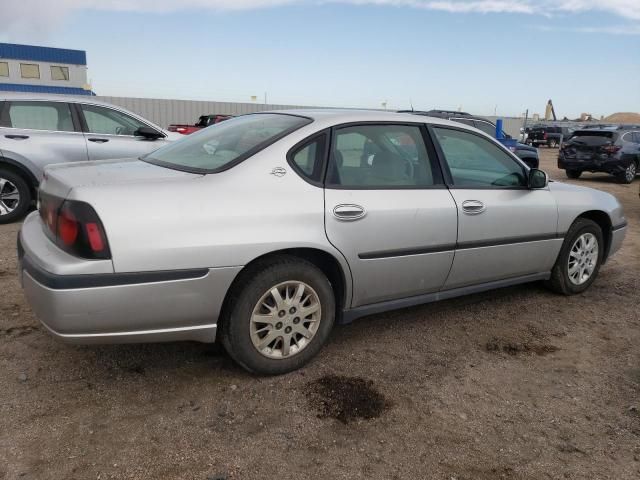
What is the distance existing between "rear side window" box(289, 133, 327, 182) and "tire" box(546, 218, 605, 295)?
242 centimetres

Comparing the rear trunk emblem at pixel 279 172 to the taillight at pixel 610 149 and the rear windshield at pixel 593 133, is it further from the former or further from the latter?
the rear windshield at pixel 593 133

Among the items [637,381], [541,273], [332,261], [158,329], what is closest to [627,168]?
[541,273]

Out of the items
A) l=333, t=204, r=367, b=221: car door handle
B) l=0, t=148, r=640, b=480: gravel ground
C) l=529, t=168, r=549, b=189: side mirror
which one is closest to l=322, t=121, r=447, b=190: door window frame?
A: l=333, t=204, r=367, b=221: car door handle

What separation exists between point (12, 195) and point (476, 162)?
5714 mm

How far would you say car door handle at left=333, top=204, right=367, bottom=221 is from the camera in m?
3.15

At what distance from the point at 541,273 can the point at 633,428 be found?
5.94ft

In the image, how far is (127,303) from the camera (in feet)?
8.57

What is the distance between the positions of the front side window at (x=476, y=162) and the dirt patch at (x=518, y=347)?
110cm

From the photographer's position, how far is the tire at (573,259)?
14.9ft

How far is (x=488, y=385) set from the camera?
3180 mm

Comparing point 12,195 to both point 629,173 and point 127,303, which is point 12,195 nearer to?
point 127,303

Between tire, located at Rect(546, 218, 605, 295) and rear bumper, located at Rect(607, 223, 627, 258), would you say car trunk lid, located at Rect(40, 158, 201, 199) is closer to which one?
tire, located at Rect(546, 218, 605, 295)

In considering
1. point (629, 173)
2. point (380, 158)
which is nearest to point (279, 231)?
point (380, 158)

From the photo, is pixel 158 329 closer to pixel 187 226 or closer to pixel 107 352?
pixel 187 226
